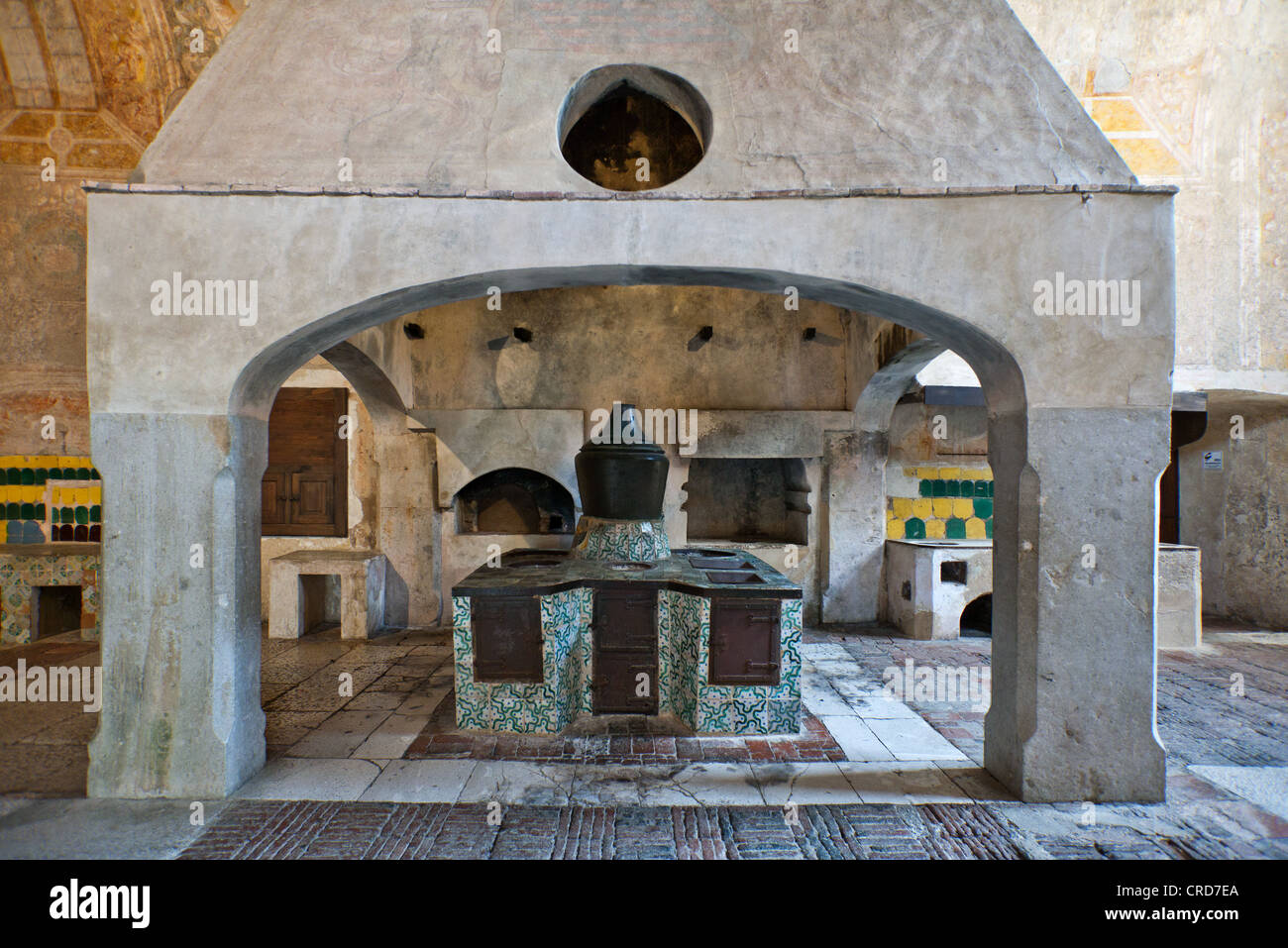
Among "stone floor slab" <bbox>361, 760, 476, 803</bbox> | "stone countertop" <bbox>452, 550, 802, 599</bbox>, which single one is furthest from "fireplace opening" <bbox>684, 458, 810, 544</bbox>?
"stone floor slab" <bbox>361, 760, 476, 803</bbox>

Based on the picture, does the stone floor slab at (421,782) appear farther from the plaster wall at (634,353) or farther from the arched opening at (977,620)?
the arched opening at (977,620)

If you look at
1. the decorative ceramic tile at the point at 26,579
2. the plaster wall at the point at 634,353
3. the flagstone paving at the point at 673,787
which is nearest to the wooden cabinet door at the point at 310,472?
the plaster wall at the point at 634,353

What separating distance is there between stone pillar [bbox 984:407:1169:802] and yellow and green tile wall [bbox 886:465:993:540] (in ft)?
16.2

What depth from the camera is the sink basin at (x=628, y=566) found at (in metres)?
5.63

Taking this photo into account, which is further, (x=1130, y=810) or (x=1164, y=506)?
(x=1164, y=506)

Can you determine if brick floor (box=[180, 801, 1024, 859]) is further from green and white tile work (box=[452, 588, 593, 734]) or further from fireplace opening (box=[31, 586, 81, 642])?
fireplace opening (box=[31, 586, 81, 642])

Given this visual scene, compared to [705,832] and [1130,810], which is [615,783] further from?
[1130,810]

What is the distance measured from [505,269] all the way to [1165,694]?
6483 millimetres

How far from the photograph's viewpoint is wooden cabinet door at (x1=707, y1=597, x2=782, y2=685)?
15.7ft

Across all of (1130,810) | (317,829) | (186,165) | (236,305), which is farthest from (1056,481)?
(186,165)

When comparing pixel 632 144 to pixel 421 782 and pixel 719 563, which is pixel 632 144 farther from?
pixel 421 782

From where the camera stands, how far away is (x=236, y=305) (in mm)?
3838

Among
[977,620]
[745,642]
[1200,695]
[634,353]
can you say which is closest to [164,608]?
[745,642]

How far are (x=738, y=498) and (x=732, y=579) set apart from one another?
4.12 m
